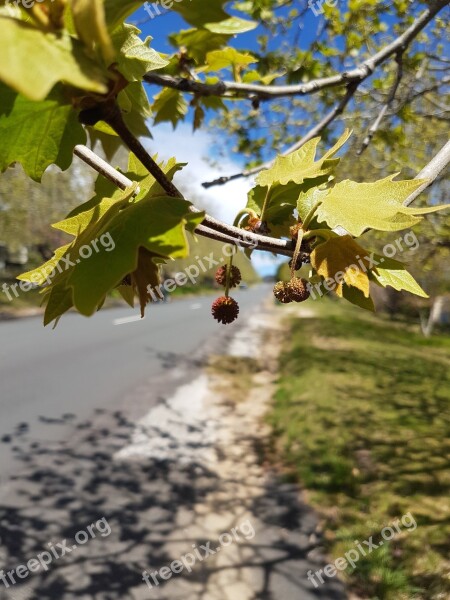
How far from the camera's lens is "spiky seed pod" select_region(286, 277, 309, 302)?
85cm

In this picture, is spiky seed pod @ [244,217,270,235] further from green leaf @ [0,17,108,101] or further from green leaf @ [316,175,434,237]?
green leaf @ [0,17,108,101]

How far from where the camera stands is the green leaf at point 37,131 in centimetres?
62

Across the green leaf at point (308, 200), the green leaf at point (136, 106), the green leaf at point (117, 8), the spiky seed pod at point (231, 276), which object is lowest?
the spiky seed pod at point (231, 276)

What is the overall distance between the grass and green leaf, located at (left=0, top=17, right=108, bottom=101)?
196 inches

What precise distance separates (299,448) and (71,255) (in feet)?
23.5

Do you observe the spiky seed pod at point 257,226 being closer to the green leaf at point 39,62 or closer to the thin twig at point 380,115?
the green leaf at point 39,62

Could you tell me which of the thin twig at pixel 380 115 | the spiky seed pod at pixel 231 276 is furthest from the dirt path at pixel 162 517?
the spiky seed pod at pixel 231 276

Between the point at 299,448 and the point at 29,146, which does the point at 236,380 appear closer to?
the point at 299,448

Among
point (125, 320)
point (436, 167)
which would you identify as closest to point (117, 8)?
point (436, 167)

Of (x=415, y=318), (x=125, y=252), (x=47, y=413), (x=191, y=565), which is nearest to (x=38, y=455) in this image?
(x=47, y=413)

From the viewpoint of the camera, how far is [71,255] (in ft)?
2.39

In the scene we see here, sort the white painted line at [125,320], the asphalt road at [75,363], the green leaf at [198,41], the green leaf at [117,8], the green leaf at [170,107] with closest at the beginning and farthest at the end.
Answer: the green leaf at [117,8]
the green leaf at [198,41]
the green leaf at [170,107]
the asphalt road at [75,363]
the white painted line at [125,320]

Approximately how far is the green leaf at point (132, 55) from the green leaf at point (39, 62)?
25 centimetres

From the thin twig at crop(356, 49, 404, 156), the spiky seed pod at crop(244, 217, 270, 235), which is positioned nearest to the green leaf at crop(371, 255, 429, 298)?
the spiky seed pod at crop(244, 217, 270, 235)
